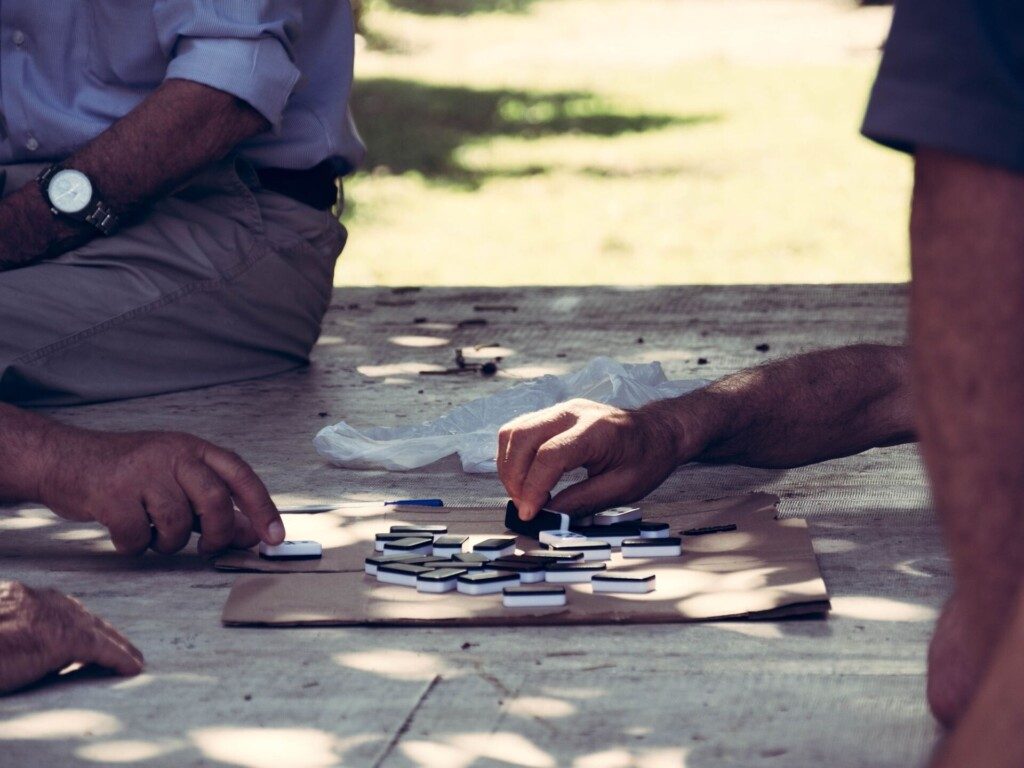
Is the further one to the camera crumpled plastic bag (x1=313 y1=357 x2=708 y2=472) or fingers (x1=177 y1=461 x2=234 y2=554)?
crumpled plastic bag (x1=313 y1=357 x2=708 y2=472)

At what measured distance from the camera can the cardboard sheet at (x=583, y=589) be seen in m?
2.80

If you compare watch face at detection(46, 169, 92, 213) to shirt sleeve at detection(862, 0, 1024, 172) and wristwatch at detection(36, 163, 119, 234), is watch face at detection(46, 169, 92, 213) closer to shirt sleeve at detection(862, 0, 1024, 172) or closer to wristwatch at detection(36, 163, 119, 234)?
wristwatch at detection(36, 163, 119, 234)

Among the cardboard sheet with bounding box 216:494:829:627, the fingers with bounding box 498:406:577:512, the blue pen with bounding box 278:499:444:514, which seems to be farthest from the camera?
the blue pen with bounding box 278:499:444:514

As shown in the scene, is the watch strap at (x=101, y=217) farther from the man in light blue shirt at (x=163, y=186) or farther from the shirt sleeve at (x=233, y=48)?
the shirt sleeve at (x=233, y=48)

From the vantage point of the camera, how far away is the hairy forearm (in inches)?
126

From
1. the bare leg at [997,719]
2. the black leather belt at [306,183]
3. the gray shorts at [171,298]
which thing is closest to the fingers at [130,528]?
the gray shorts at [171,298]

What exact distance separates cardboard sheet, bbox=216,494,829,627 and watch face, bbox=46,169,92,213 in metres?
1.48

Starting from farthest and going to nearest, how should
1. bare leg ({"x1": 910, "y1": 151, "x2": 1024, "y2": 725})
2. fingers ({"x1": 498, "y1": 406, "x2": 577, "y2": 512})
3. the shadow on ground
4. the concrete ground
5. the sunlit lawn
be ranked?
the shadow on ground → the sunlit lawn → fingers ({"x1": 498, "y1": 406, "x2": 577, "y2": 512}) → the concrete ground → bare leg ({"x1": 910, "y1": 151, "x2": 1024, "y2": 725})

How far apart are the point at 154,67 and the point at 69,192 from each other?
0.44 metres

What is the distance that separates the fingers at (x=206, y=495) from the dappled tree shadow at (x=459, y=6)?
25.9 metres

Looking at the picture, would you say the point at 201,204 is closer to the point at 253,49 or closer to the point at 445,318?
the point at 253,49

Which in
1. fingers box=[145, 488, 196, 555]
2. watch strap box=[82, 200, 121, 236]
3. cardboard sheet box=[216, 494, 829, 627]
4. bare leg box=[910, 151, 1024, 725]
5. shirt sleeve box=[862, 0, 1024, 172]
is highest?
shirt sleeve box=[862, 0, 1024, 172]

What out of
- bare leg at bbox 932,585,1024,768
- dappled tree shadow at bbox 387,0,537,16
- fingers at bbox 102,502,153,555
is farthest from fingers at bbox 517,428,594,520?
dappled tree shadow at bbox 387,0,537,16

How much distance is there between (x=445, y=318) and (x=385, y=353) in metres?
0.53
